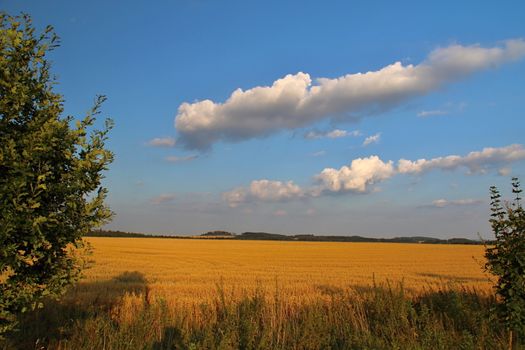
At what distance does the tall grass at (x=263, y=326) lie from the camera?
29.3ft

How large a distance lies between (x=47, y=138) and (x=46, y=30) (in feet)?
7.90

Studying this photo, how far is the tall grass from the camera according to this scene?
8945 mm

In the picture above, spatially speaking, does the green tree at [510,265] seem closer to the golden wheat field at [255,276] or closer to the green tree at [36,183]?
the golden wheat field at [255,276]

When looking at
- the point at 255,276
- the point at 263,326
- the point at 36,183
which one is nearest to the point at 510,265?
the point at 263,326

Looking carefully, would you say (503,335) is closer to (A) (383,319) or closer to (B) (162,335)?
(A) (383,319)

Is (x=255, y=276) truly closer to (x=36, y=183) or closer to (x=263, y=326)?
(x=263, y=326)

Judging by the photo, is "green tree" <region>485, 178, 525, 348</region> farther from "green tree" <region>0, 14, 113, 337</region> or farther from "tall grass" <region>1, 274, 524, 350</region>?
"green tree" <region>0, 14, 113, 337</region>

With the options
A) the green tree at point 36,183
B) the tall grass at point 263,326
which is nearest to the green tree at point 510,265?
the tall grass at point 263,326

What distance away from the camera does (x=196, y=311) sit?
12.6m

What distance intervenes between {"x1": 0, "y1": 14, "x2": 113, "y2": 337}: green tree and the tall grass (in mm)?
1757

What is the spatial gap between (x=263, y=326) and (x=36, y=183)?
21.1 ft

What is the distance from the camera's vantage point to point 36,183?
7.84 meters

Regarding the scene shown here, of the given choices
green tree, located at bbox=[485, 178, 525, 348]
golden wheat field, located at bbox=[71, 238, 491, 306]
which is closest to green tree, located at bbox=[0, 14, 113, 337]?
golden wheat field, located at bbox=[71, 238, 491, 306]

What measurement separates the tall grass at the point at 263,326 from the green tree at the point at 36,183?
5.76 ft
